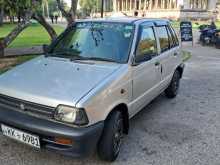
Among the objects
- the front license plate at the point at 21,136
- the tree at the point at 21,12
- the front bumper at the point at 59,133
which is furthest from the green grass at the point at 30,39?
the front bumper at the point at 59,133

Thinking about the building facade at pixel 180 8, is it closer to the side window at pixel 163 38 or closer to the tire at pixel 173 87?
the tire at pixel 173 87

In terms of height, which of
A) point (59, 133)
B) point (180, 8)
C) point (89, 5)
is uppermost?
point (89, 5)

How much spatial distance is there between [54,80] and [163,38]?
105 inches

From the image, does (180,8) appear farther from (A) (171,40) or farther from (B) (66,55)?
(B) (66,55)

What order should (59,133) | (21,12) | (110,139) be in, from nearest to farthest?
(59,133) → (110,139) → (21,12)

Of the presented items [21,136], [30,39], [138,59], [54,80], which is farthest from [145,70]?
[30,39]

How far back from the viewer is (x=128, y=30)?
14.1 feet

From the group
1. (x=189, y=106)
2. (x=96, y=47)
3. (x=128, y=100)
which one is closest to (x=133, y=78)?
(x=128, y=100)

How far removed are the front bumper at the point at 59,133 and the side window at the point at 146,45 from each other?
54.1 inches

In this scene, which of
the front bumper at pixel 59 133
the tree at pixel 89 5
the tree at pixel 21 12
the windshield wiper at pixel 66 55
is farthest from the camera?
the tree at pixel 89 5

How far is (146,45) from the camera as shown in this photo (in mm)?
4457

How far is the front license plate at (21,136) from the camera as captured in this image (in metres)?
3.08

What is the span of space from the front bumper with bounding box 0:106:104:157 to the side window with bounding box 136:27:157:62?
1.37m

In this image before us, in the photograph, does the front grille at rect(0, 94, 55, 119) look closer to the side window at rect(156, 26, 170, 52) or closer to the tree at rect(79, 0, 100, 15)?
the side window at rect(156, 26, 170, 52)
